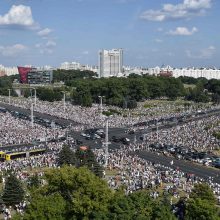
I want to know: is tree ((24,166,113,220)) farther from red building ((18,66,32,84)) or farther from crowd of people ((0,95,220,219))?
red building ((18,66,32,84))

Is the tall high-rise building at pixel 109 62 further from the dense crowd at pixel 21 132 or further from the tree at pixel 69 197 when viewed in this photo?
the tree at pixel 69 197

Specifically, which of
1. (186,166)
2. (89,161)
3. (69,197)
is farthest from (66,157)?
(69,197)

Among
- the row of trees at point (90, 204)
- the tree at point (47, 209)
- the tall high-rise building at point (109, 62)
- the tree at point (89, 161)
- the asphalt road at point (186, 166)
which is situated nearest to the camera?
the row of trees at point (90, 204)

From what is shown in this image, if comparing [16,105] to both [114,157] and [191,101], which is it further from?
[114,157]

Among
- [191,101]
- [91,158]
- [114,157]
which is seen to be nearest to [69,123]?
[114,157]

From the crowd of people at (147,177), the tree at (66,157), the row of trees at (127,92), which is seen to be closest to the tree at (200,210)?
the crowd of people at (147,177)

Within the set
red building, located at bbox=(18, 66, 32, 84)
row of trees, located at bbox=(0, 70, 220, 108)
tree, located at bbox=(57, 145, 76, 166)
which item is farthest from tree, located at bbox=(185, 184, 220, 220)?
red building, located at bbox=(18, 66, 32, 84)
